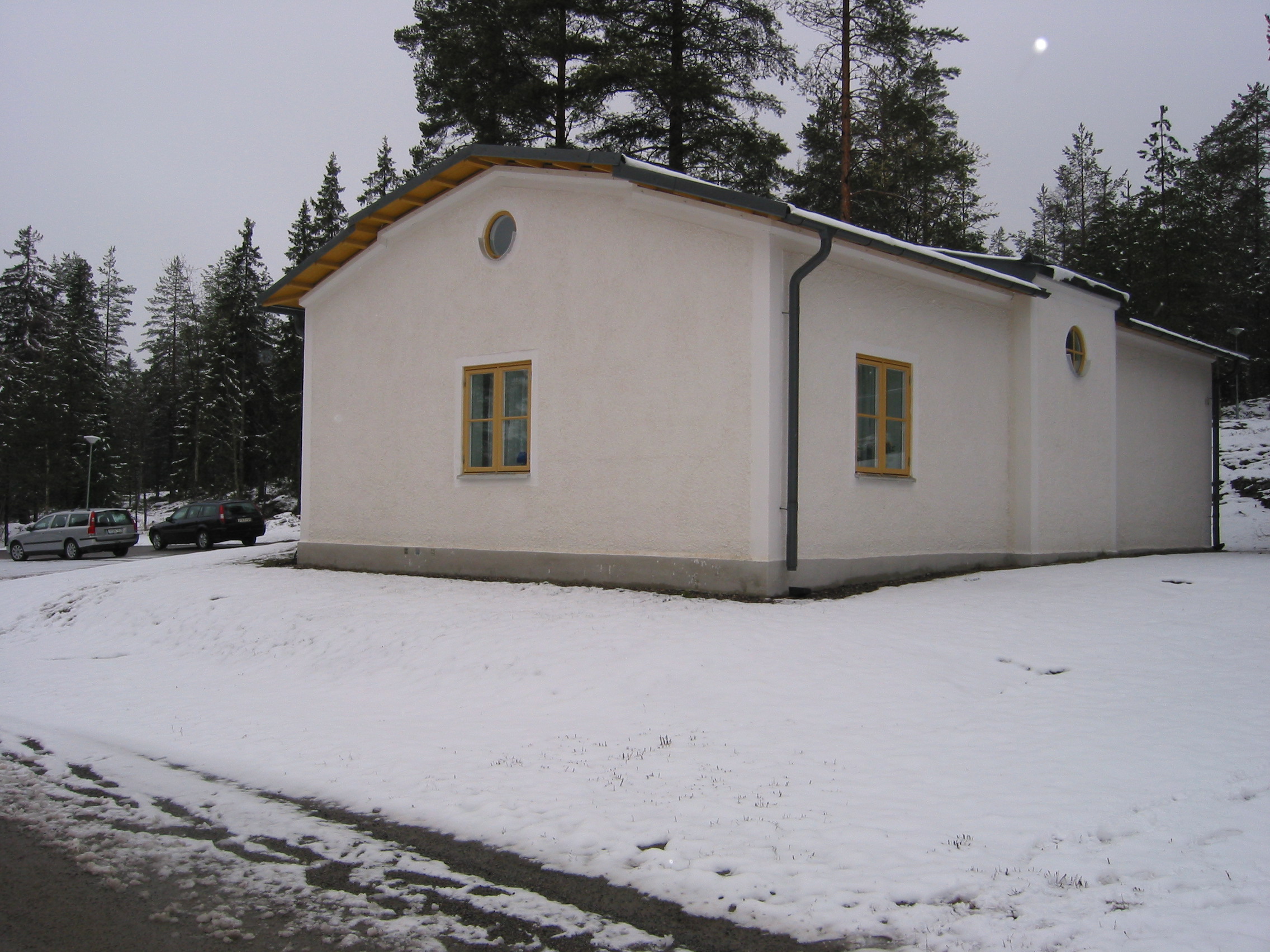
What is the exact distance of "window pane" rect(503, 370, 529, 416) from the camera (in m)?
11.6

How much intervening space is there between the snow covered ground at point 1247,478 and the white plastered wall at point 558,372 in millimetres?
13847

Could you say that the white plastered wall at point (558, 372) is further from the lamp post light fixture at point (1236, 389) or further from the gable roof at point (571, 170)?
the lamp post light fixture at point (1236, 389)

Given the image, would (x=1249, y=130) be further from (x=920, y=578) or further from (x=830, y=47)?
(x=920, y=578)

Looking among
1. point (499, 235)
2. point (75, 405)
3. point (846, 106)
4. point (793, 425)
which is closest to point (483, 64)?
Result: point (846, 106)

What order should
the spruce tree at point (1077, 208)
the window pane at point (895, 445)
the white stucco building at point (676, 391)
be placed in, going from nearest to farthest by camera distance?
the white stucco building at point (676, 391) < the window pane at point (895, 445) < the spruce tree at point (1077, 208)

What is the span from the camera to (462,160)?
1142cm

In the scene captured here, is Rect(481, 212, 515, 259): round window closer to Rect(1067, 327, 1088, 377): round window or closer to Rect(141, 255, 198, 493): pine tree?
Rect(1067, 327, 1088, 377): round window

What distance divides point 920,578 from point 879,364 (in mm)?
2657

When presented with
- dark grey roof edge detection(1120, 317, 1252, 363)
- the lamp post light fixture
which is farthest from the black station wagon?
the lamp post light fixture

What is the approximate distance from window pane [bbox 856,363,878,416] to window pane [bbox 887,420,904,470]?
34 cm

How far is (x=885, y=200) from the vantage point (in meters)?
26.1

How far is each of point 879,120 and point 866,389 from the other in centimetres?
1536

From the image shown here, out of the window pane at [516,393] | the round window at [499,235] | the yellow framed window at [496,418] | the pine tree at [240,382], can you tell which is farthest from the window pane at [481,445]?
the pine tree at [240,382]

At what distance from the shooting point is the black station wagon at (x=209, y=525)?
2783cm
